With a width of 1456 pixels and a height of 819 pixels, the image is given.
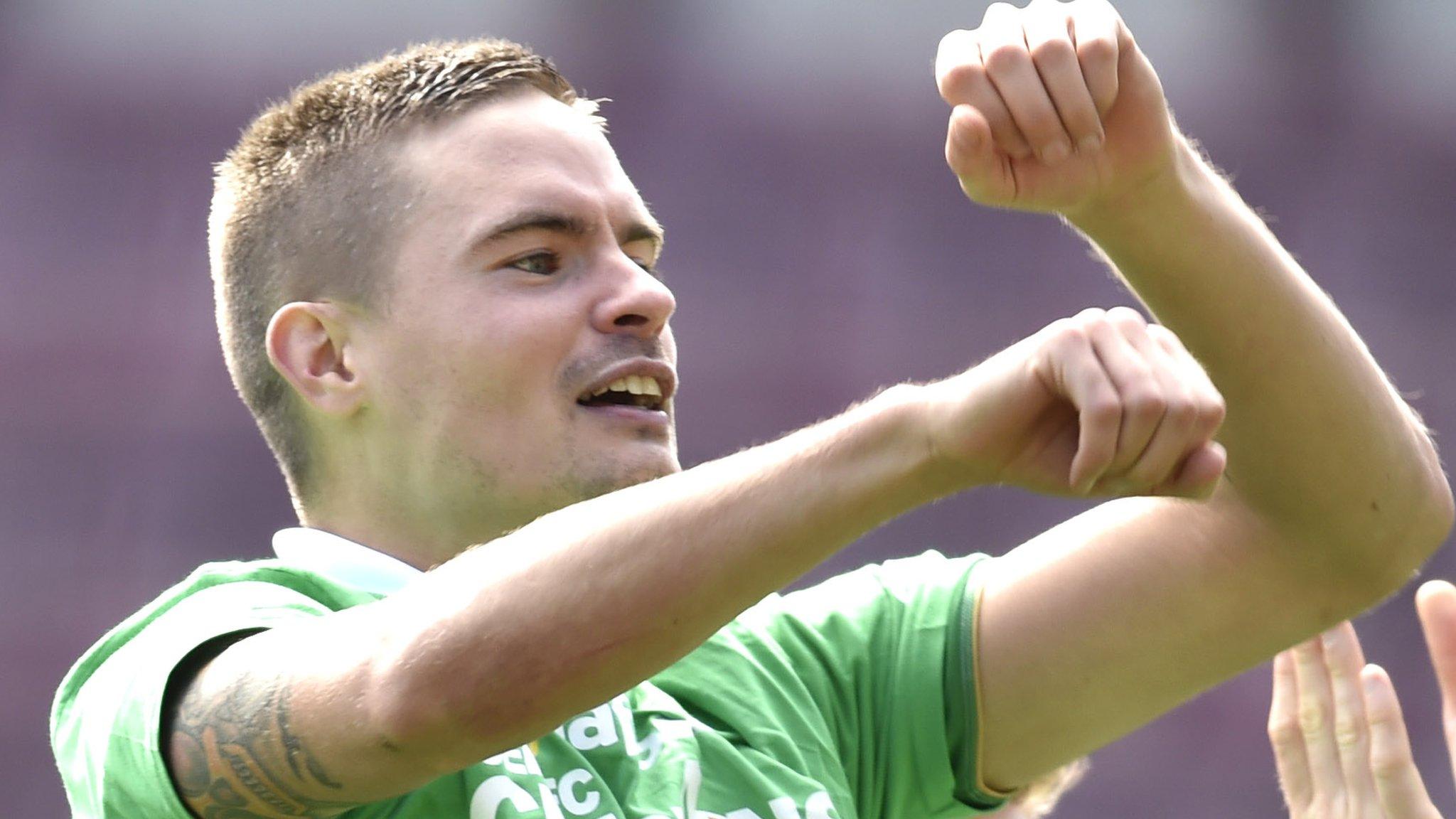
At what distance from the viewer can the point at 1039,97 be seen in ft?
5.56

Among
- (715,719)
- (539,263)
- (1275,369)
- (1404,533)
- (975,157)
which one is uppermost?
(539,263)

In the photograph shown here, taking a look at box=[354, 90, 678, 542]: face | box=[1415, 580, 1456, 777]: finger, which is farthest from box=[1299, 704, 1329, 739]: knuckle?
box=[354, 90, 678, 542]: face

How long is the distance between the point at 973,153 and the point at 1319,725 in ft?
5.77

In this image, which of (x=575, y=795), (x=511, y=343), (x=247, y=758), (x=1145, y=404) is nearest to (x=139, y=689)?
(x=247, y=758)

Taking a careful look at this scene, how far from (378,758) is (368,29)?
514 cm

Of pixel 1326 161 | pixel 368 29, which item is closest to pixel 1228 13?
pixel 1326 161

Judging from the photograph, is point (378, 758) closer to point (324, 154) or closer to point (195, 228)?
point (324, 154)

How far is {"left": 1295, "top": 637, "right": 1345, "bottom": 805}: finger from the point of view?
2.97 m

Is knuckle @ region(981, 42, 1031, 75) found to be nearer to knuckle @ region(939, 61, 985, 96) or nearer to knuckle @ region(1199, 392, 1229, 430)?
knuckle @ region(939, 61, 985, 96)

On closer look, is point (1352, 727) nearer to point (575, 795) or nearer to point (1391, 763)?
point (1391, 763)

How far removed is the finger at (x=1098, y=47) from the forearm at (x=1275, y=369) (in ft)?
0.61

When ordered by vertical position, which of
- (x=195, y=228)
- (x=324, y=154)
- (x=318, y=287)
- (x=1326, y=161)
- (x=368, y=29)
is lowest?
(x=1326, y=161)

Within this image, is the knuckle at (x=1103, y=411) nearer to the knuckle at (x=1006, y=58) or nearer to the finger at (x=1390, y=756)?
the knuckle at (x=1006, y=58)

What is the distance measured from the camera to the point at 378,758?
1559 millimetres
